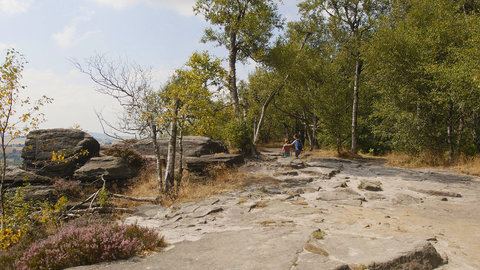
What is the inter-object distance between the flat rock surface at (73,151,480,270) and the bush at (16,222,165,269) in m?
0.38

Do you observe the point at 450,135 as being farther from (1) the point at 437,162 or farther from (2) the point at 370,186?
(2) the point at 370,186

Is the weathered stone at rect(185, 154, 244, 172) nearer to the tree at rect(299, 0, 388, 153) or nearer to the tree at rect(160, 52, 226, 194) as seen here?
the tree at rect(160, 52, 226, 194)

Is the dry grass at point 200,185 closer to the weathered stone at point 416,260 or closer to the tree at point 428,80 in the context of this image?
the weathered stone at point 416,260

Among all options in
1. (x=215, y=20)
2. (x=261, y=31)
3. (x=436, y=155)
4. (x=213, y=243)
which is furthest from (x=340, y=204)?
(x=215, y=20)

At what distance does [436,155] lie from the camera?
1839 cm

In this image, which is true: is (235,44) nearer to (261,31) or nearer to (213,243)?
(261,31)

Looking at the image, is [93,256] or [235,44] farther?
[235,44]

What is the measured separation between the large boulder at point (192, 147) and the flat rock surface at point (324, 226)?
24.5 feet

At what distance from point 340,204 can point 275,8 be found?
19.5m

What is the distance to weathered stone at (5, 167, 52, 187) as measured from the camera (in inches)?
Answer: 549

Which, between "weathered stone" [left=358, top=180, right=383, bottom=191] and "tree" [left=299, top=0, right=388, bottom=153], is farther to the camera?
"tree" [left=299, top=0, right=388, bottom=153]

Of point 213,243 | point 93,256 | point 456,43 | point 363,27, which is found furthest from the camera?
point 363,27

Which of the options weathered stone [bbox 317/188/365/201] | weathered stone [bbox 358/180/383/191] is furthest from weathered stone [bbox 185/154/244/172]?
weathered stone [bbox 358/180/383/191]

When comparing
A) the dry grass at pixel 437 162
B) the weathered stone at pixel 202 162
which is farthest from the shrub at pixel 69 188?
the dry grass at pixel 437 162
